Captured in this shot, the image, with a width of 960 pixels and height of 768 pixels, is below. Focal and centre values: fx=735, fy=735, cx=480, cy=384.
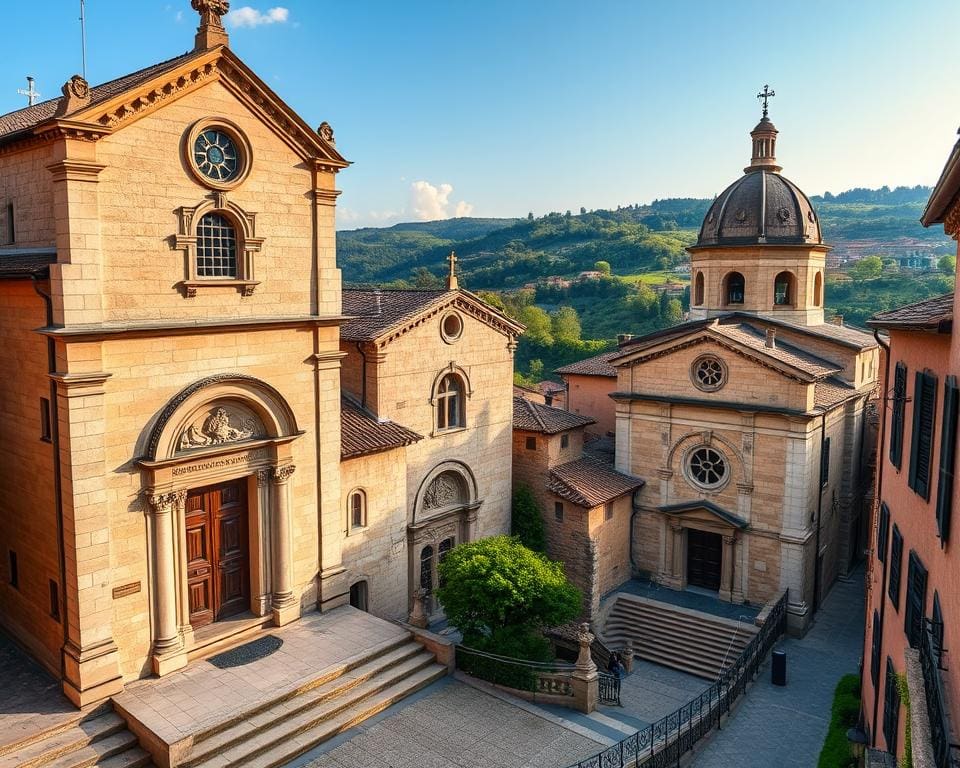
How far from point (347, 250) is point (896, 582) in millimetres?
145246

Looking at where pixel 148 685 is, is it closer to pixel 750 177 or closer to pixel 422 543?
pixel 422 543

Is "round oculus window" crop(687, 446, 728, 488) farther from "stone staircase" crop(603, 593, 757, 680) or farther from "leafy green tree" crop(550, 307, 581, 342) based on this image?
"leafy green tree" crop(550, 307, 581, 342)

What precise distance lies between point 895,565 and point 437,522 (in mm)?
14046

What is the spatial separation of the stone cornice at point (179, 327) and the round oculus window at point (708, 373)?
1460 cm

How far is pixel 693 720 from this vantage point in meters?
20.0

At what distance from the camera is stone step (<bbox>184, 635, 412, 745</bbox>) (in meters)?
14.8

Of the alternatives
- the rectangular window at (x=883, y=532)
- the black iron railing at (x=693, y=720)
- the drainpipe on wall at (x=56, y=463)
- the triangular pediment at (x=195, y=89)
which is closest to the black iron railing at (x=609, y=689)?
the black iron railing at (x=693, y=720)

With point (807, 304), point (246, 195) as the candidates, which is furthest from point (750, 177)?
point (246, 195)

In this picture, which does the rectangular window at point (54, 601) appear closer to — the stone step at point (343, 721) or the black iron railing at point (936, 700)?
the stone step at point (343, 721)

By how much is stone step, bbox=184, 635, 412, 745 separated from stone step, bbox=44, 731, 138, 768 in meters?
1.41

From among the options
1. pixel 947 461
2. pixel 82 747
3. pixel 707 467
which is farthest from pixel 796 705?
pixel 82 747

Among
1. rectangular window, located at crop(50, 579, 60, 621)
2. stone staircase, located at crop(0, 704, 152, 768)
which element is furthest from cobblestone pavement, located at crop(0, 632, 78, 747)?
rectangular window, located at crop(50, 579, 60, 621)

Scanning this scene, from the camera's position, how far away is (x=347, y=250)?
152000 millimetres

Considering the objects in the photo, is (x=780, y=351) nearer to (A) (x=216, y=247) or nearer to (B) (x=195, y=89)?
(A) (x=216, y=247)
